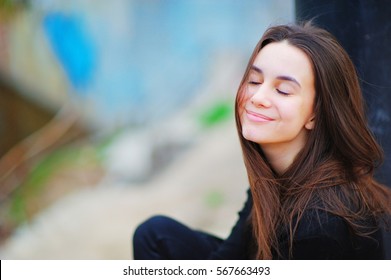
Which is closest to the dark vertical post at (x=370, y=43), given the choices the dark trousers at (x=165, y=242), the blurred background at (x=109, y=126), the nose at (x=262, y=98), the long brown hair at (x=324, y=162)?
the long brown hair at (x=324, y=162)

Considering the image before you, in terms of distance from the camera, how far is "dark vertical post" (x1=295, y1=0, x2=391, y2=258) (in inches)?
82.2

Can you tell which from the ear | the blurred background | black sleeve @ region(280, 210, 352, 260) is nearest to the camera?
black sleeve @ region(280, 210, 352, 260)

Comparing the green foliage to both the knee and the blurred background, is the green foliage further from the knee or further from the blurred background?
the knee

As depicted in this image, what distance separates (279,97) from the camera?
1808 mm

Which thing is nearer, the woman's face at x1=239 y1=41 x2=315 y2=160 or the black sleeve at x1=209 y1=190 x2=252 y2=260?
the woman's face at x1=239 y1=41 x2=315 y2=160

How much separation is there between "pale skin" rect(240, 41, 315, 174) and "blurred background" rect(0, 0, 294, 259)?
1077 millimetres

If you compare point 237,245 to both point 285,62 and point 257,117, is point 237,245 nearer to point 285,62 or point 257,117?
point 257,117

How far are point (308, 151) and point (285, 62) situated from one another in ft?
0.81

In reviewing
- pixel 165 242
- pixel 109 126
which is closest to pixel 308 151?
pixel 165 242

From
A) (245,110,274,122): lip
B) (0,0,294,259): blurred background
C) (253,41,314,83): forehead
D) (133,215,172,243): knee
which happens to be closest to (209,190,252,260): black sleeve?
(133,215,172,243): knee

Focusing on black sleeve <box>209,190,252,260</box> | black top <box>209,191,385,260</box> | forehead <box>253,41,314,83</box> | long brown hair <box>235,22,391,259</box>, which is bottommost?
black sleeve <box>209,190,252,260</box>
